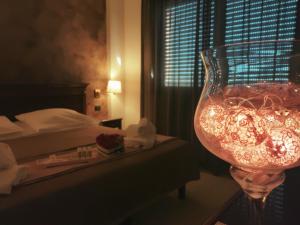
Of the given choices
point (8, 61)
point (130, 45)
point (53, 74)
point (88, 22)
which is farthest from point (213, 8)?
point (8, 61)

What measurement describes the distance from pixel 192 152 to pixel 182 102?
3.86 feet

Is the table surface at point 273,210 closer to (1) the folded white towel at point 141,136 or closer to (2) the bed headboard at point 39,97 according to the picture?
(1) the folded white towel at point 141,136

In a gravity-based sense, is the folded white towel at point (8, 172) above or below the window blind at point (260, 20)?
below

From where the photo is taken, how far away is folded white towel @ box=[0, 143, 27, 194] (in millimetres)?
1098

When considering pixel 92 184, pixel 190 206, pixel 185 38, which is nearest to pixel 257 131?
pixel 92 184

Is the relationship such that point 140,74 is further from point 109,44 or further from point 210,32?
point 210,32

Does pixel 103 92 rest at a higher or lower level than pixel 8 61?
lower

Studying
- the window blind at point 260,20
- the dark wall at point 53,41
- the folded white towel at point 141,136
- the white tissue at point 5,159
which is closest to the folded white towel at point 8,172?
the white tissue at point 5,159

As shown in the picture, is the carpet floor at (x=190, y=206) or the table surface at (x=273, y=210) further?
the carpet floor at (x=190, y=206)

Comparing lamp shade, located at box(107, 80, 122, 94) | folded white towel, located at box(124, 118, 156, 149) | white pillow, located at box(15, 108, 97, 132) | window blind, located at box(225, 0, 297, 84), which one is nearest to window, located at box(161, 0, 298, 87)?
window blind, located at box(225, 0, 297, 84)

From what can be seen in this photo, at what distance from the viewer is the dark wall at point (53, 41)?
2625 millimetres

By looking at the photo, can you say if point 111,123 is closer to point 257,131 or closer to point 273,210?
point 273,210

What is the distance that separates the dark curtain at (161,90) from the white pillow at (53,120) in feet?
3.76

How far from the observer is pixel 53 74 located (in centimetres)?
301
